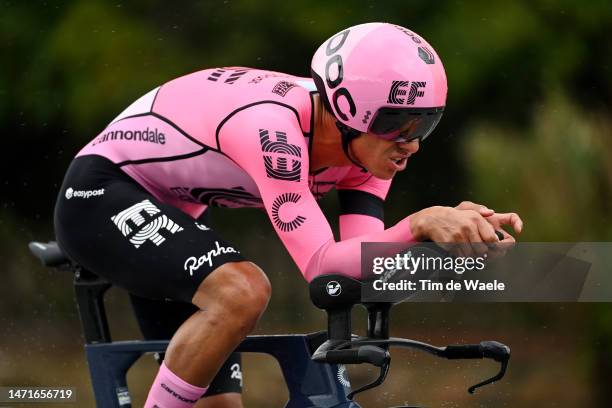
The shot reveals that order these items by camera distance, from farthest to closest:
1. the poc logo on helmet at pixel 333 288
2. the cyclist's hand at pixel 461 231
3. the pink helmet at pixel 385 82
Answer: the pink helmet at pixel 385 82 → the poc logo on helmet at pixel 333 288 → the cyclist's hand at pixel 461 231

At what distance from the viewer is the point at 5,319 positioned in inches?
340

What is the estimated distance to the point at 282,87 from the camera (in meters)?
4.06

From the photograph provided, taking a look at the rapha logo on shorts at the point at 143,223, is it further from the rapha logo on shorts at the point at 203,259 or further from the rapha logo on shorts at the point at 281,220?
the rapha logo on shorts at the point at 281,220

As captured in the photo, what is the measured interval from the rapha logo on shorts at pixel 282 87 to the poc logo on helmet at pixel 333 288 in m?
0.78

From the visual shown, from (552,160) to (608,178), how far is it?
18.8 inches

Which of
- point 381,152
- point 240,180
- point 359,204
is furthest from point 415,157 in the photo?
point 381,152

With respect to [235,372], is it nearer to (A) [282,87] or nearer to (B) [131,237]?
(B) [131,237]

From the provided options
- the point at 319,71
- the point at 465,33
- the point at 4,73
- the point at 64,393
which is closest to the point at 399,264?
the point at 319,71

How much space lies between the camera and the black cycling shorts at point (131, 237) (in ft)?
12.6

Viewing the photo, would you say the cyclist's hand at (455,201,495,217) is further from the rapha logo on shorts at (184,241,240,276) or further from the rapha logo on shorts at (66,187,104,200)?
the rapha logo on shorts at (66,187,104,200)

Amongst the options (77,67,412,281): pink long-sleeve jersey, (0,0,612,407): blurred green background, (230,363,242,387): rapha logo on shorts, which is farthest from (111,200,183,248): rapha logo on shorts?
(0,0,612,407): blurred green background

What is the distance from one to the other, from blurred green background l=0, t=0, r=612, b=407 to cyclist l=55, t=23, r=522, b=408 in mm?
2849

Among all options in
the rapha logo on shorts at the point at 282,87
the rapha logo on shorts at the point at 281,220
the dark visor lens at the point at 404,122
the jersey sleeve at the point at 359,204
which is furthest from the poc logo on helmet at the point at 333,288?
the jersey sleeve at the point at 359,204

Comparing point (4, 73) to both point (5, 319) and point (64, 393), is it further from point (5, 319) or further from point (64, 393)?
point (64, 393)
